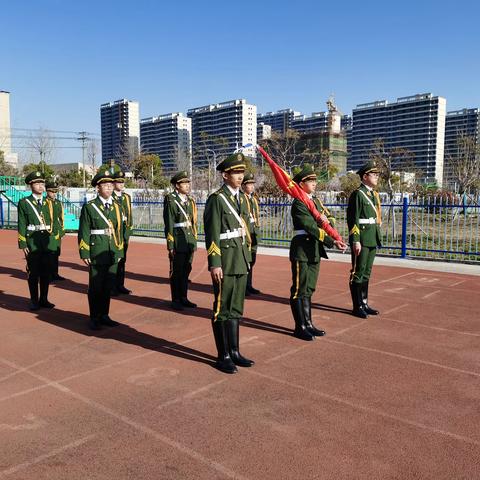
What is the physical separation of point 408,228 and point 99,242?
1111 centimetres

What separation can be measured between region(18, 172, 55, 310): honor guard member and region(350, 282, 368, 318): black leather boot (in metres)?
4.30

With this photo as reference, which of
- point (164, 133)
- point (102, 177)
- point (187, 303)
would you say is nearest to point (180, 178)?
point (102, 177)

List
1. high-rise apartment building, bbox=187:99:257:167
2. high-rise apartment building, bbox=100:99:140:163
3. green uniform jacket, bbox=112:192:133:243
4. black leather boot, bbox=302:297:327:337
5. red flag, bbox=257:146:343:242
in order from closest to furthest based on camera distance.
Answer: red flag, bbox=257:146:343:242
black leather boot, bbox=302:297:327:337
green uniform jacket, bbox=112:192:133:243
high-rise apartment building, bbox=187:99:257:167
high-rise apartment building, bbox=100:99:140:163

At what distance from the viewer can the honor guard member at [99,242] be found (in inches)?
217

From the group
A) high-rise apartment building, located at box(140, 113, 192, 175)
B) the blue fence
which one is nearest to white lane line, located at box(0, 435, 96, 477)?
the blue fence

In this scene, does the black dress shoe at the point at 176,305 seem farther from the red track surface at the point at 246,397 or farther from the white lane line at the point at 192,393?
the white lane line at the point at 192,393

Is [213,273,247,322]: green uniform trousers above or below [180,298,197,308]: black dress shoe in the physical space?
above

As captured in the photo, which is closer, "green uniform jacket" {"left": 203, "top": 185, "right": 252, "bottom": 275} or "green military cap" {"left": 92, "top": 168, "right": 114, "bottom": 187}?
"green uniform jacket" {"left": 203, "top": 185, "right": 252, "bottom": 275}

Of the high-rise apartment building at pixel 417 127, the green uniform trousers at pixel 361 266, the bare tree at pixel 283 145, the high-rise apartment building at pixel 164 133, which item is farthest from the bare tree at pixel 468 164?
the high-rise apartment building at pixel 164 133

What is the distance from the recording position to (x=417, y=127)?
69938 millimetres

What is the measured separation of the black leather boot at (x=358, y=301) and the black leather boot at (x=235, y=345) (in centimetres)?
228

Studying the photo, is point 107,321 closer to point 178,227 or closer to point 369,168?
point 178,227

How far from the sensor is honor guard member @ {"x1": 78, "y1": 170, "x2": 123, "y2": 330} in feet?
18.1

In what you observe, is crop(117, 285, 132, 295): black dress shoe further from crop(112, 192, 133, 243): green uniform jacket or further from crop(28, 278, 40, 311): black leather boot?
crop(28, 278, 40, 311): black leather boot
